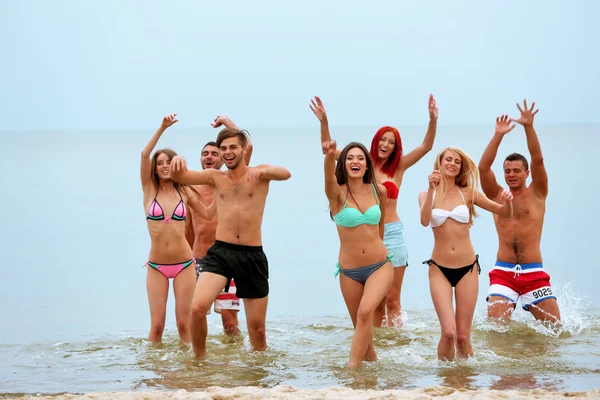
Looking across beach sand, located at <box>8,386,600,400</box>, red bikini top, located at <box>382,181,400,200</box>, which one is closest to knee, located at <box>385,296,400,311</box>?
red bikini top, located at <box>382,181,400,200</box>

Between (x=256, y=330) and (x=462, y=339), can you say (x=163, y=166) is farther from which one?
(x=462, y=339)

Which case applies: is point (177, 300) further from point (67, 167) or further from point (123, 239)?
point (67, 167)

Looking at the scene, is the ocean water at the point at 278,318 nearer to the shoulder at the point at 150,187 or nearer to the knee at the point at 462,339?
the knee at the point at 462,339

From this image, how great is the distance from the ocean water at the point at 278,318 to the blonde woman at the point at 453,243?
1.54 feet

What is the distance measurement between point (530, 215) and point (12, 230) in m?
14.4

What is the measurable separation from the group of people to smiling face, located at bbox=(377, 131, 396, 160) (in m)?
0.01

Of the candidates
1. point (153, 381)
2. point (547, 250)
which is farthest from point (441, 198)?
point (547, 250)

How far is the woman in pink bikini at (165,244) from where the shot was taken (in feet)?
36.6

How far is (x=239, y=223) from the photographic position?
404 inches

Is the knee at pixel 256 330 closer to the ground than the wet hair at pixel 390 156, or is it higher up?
closer to the ground

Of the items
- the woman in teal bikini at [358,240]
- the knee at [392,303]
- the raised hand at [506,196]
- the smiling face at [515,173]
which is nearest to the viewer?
the woman in teal bikini at [358,240]

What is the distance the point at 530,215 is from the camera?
38.7 ft

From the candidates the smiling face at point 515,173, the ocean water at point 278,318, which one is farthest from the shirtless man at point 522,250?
the ocean water at point 278,318

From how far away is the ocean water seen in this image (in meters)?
10.1
